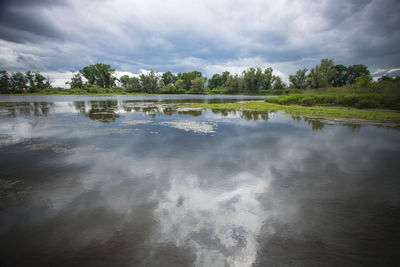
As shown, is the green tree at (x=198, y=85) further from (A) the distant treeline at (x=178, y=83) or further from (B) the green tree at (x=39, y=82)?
(B) the green tree at (x=39, y=82)

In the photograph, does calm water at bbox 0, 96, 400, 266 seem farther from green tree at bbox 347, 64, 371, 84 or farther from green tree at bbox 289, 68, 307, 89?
green tree at bbox 347, 64, 371, 84

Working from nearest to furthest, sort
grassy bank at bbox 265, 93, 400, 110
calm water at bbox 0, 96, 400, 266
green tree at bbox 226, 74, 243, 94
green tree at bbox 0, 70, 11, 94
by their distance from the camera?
1. calm water at bbox 0, 96, 400, 266
2. grassy bank at bbox 265, 93, 400, 110
3. green tree at bbox 0, 70, 11, 94
4. green tree at bbox 226, 74, 243, 94

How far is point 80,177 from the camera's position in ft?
19.8

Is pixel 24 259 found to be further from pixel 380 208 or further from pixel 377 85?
pixel 377 85

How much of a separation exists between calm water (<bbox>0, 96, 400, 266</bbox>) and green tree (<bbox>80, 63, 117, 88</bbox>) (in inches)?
5204

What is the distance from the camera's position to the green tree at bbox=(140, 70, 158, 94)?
119 m

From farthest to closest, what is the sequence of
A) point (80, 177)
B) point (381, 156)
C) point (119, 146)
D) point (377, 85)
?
1. point (377, 85)
2. point (119, 146)
3. point (381, 156)
4. point (80, 177)

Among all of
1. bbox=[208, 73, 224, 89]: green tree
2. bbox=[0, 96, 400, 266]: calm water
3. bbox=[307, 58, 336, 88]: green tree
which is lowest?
bbox=[0, 96, 400, 266]: calm water

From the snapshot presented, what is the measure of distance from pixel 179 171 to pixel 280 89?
14325cm

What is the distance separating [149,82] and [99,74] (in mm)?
35923

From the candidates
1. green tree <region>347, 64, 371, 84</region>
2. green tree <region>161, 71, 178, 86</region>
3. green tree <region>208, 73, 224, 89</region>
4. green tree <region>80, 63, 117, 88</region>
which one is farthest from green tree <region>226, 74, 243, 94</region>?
green tree <region>80, 63, 117, 88</region>

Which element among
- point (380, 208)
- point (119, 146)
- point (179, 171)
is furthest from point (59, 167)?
point (380, 208)

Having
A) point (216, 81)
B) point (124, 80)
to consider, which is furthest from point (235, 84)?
point (124, 80)

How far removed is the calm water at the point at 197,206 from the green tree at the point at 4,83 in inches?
5714
